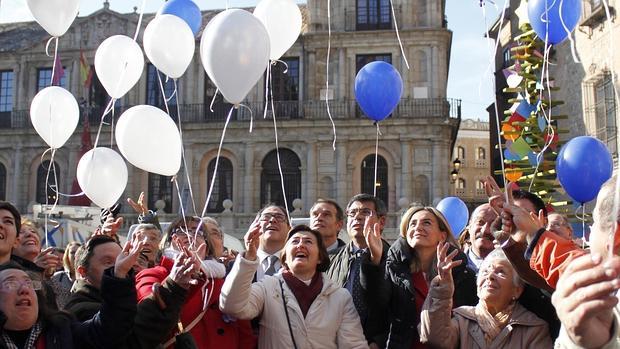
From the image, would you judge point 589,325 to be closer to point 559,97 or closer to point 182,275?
point 182,275

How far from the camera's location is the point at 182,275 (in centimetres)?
344

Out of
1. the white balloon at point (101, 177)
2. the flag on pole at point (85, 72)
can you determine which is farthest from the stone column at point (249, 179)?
the white balloon at point (101, 177)

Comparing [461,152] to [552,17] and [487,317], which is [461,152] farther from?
[487,317]

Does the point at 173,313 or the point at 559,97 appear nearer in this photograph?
the point at 173,313

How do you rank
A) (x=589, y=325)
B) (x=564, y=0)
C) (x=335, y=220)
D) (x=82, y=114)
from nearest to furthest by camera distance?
(x=589, y=325), (x=335, y=220), (x=564, y=0), (x=82, y=114)

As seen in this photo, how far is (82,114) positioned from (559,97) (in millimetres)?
17567

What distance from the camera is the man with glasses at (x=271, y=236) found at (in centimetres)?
484

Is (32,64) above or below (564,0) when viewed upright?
above

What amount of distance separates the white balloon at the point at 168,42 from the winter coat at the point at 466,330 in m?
3.49

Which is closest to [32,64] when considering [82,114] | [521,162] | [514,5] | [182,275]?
[82,114]

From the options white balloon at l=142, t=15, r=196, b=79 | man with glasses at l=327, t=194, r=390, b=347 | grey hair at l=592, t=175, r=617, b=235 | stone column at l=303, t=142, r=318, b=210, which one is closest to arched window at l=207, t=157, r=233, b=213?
stone column at l=303, t=142, r=318, b=210

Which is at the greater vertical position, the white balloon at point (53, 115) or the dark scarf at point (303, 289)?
the white balloon at point (53, 115)

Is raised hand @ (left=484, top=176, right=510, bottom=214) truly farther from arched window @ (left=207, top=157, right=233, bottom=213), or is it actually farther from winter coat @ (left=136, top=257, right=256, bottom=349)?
arched window @ (left=207, top=157, right=233, bottom=213)

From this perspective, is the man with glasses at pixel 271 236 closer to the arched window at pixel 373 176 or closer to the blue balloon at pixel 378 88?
the blue balloon at pixel 378 88
